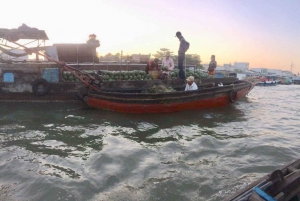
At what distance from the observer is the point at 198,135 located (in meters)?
7.17

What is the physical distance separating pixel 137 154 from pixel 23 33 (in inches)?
385

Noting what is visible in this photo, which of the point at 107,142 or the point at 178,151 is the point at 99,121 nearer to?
the point at 107,142

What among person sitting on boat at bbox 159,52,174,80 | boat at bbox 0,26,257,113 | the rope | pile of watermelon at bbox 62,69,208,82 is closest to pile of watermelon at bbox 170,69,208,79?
pile of watermelon at bbox 62,69,208,82

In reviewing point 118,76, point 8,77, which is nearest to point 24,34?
point 8,77

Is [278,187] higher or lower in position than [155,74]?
lower

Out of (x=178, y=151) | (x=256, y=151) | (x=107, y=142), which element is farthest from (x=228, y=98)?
(x=107, y=142)

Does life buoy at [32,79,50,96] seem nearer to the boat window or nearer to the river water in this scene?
the boat window

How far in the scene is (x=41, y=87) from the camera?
1163 cm

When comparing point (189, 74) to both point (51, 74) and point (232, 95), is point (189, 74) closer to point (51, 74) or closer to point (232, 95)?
point (232, 95)

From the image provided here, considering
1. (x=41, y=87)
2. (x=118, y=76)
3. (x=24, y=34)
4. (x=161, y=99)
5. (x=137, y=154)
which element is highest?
(x=24, y=34)

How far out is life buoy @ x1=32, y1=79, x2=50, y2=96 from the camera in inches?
454

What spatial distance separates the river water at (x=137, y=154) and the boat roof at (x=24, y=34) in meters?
4.10

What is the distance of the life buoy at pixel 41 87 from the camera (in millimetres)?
11523

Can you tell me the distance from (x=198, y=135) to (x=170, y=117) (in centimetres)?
216
